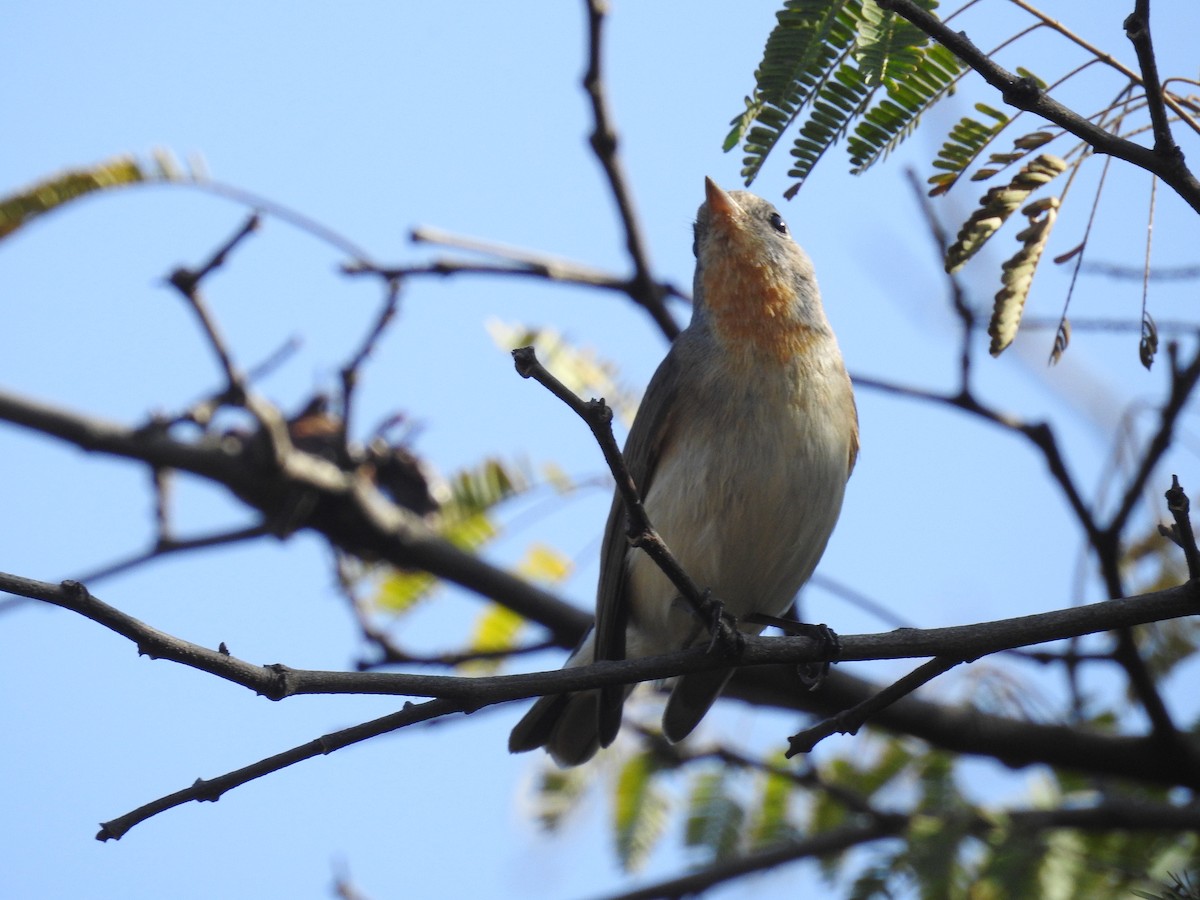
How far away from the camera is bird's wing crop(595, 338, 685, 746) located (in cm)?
475

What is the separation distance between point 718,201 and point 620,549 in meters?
1.52

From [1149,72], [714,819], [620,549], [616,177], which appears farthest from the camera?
[714,819]

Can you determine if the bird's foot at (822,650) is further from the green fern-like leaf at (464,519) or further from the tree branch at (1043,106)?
the green fern-like leaf at (464,519)

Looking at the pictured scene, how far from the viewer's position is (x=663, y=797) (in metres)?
6.09

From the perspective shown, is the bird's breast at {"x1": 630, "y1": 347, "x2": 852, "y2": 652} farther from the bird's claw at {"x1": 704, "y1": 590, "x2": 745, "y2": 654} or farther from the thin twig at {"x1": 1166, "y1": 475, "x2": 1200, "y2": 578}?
the thin twig at {"x1": 1166, "y1": 475, "x2": 1200, "y2": 578}

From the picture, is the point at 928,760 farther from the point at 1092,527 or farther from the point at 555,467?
the point at 555,467

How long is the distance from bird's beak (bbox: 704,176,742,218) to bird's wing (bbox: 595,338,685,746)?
70cm

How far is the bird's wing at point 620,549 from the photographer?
4.75 metres

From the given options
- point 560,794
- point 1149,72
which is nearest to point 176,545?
point 560,794

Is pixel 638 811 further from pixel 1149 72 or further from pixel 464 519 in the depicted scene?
pixel 1149 72

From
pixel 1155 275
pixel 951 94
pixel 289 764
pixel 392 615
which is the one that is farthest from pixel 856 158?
pixel 392 615

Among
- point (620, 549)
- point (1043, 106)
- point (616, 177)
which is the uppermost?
point (616, 177)

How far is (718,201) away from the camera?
5.19 metres

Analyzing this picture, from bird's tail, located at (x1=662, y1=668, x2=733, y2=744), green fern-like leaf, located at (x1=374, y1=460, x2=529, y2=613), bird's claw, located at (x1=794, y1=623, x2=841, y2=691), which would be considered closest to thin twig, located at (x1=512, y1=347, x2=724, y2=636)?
bird's claw, located at (x1=794, y1=623, x2=841, y2=691)
